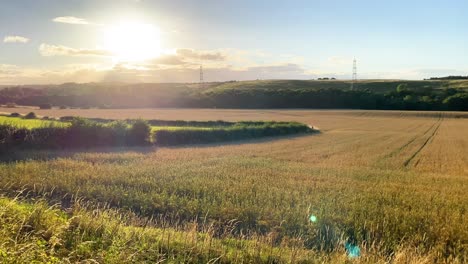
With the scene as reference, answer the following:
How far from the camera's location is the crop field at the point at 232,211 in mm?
7961

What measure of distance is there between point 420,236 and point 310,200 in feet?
13.0

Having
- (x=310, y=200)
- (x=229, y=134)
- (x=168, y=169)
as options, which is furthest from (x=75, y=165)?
(x=229, y=134)

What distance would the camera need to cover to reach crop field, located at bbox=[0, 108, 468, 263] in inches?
313

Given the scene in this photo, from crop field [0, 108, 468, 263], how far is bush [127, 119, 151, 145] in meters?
9.57

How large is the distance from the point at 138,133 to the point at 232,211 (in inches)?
975

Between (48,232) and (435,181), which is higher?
(48,232)

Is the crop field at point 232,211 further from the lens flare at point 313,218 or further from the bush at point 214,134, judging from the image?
the bush at point 214,134

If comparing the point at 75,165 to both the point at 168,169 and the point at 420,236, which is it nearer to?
the point at 168,169

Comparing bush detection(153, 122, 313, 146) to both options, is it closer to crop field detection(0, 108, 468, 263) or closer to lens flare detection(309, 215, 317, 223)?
crop field detection(0, 108, 468, 263)

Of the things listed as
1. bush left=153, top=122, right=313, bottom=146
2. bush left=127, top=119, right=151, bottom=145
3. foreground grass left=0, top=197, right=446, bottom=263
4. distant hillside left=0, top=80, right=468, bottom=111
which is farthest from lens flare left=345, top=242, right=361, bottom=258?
distant hillside left=0, top=80, right=468, bottom=111

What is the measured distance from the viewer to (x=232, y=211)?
12164 millimetres

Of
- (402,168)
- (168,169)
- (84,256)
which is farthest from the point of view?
(402,168)

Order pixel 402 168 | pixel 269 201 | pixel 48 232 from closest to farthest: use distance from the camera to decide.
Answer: pixel 48 232 → pixel 269 201 → pixel 402 168

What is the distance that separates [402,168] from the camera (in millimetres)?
23078
